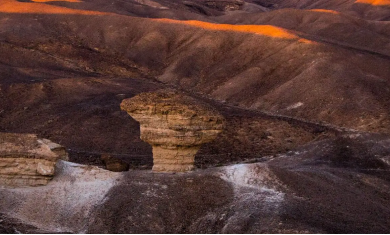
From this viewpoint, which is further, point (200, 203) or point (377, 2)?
point (377, 2)

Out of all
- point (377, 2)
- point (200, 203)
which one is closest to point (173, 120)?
point (200, 203)

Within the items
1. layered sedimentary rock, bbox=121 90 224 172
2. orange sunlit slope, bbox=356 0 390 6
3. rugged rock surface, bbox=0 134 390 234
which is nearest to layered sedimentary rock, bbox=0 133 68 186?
rugged rock surface, bbox=0 134 390 234

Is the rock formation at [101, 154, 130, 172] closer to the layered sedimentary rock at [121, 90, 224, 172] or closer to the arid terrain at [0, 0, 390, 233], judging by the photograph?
the arid terrain at [0, 0, 390, 233]

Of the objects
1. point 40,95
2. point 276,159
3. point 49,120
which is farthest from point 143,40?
point 276,159

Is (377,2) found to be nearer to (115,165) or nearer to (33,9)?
(33,9)

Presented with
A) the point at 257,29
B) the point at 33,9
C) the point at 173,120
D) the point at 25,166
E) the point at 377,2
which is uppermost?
the point at 377,2

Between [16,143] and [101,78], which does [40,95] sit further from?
[16,143]

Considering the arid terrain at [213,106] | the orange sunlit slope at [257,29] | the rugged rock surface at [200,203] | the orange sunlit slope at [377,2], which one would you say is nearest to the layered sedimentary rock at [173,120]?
the arid terrain at [213,106]
